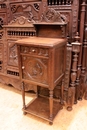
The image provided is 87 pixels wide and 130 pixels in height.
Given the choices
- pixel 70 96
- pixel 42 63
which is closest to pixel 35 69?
pixel 42 63

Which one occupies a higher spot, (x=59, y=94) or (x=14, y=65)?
(x=14, y=65)

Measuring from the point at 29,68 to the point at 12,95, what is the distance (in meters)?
0.82

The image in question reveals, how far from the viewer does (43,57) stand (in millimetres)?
1209

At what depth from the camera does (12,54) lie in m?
1.88

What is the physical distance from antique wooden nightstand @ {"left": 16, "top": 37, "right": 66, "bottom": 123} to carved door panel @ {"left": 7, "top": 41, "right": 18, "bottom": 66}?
53cm

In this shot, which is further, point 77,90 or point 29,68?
point 77,90

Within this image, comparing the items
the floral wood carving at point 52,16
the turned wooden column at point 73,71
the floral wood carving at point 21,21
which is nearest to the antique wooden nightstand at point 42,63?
the turned wooden column at point 73,71

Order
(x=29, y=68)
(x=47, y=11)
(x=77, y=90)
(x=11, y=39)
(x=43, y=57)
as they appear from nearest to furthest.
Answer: (x=43, y=57) → (x=29, y=68) → (x=47, y=11) → (x=77, y=90) → (x=11, y=39)

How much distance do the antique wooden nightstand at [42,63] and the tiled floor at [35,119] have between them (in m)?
0.08

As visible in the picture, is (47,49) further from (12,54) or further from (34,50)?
(12,54)

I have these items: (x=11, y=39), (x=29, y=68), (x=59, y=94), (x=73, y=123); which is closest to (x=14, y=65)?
(x=11, y=39)

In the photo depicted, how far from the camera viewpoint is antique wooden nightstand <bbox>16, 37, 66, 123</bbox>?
1182mm

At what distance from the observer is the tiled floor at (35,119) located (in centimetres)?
136

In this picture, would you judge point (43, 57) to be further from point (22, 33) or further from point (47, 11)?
point (22, 33)
